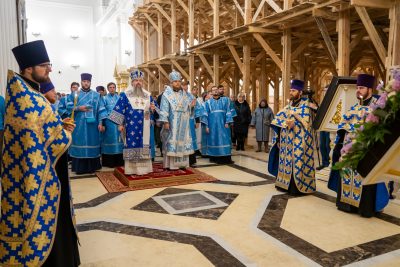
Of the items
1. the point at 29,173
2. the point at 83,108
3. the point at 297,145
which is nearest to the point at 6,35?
the point at 29,173

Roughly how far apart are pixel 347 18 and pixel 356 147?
5748 mm

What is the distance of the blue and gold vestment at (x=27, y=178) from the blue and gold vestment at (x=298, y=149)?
3.47 metres

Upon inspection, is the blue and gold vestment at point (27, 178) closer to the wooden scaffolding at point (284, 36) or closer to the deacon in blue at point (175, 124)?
the deacon in blue at point (175, 124)

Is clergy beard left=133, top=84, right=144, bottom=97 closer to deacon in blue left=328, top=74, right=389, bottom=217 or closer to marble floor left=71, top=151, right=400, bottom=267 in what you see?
marble floor left=71, top=151, right=400, bottom=267

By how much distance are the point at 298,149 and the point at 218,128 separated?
3036 mm

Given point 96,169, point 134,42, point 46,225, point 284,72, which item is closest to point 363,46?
point 284,72

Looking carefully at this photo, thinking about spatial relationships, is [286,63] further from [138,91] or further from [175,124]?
[138,91]

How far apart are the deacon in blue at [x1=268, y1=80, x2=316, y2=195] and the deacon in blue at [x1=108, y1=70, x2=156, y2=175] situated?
6.87 ft

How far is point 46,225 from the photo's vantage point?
2.16 m

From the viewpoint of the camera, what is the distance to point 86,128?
21.2 feet

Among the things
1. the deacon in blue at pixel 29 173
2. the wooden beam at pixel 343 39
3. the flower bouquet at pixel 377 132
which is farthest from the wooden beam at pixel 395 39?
the deacon in blue at pixel 29 173

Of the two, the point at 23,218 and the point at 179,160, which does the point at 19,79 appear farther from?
the point at 179,160

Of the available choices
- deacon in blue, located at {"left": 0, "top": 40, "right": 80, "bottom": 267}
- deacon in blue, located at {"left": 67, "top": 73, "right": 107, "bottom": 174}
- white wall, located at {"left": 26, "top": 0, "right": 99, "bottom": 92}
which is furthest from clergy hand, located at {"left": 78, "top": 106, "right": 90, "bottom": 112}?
white wall, located at {"left": 26, "top": 0, "right": 99, "bottom": 92}

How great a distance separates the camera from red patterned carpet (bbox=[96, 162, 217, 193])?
543cm
